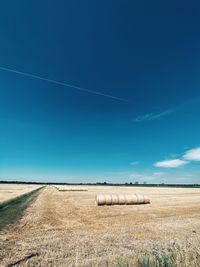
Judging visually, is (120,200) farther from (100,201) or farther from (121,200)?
(100,201)

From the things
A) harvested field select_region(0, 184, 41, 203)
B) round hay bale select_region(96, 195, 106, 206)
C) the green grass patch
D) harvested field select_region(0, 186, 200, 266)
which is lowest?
harvested field select_region(0, 186, 200, 266)

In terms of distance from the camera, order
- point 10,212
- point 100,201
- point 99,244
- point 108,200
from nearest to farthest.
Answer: point 99,244 → point 10,212 → point 100,201 → point 108,200

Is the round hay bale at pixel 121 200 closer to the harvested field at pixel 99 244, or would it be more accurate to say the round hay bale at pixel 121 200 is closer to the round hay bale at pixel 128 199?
the round hay bale at pixel 128 199

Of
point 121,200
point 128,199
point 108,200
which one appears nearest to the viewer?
point 108,200

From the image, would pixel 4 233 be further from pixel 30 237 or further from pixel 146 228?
pixel 146 228

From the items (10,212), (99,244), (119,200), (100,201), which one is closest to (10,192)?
(100,201)

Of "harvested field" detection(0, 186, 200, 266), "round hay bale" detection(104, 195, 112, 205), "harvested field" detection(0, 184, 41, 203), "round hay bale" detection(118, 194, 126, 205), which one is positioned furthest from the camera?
"harvested field" detection(0, 184, 41, 203)

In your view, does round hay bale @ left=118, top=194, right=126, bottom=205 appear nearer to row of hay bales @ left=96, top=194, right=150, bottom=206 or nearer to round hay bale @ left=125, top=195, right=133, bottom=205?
row of hay bales @ left=96, top=194, right=150, bottom=206

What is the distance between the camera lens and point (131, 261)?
6.21 m

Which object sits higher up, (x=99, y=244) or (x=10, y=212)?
(x=10, y=212)

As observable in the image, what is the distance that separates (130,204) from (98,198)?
3611 mm

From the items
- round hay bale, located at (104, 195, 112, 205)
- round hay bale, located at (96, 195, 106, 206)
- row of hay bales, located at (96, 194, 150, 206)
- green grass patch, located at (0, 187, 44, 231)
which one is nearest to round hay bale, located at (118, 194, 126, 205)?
row of hay bales, located at (96, 194, 150, 206)

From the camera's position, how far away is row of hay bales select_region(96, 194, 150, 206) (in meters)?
21.4

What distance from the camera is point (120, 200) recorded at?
72.8 ft
